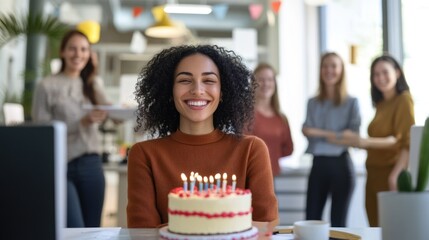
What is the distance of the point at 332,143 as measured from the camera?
3.05 m

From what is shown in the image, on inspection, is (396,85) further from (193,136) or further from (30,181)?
(30,181)

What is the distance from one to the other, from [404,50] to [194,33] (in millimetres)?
5184

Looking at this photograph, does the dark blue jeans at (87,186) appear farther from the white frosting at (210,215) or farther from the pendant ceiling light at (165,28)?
the pendant ceiling light at (165,28)

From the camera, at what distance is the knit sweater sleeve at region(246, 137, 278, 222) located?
1.43 m

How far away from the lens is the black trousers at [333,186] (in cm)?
305

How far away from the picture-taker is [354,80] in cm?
480

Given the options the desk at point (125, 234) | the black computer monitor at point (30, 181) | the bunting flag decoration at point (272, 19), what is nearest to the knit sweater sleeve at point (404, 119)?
the desk at point (125, 234)

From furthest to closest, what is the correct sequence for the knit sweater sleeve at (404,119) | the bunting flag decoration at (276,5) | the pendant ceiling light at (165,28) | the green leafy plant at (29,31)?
1. the bunting flag decoration at (276,5)
2. the pendant ceiling light at (165,28)
3. the green leafy plant at (29,31)
4. the knit sweater sleeve at (404,119)

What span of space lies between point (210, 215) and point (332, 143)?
2.17m

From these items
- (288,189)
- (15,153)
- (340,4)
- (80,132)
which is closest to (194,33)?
(340,4)

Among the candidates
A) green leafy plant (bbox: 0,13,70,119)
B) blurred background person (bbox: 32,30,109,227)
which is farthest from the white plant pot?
green leafy plant (bbox: 0,13,70,119)

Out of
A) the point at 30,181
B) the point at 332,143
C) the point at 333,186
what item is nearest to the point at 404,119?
the point at 332,143

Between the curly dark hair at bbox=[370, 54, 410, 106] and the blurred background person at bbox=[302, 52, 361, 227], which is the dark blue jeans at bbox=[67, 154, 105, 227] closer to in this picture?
the blurred background person at bbox=[302, 52, 361, 227]

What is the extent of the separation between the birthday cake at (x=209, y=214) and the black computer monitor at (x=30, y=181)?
1.02 ft
